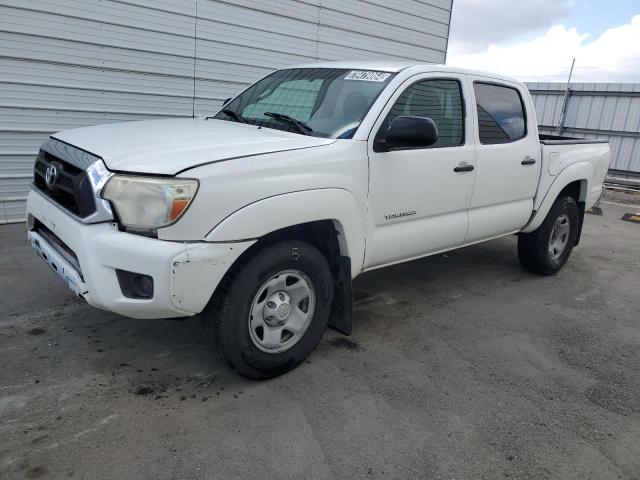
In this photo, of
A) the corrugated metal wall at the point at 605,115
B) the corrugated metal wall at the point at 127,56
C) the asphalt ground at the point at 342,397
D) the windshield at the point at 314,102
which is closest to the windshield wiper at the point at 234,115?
the windshield at the point at 314,102

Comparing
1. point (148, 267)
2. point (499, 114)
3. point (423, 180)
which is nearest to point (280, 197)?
point (148, 267)

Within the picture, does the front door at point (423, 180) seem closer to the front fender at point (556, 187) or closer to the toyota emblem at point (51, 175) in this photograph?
the front fender at point (556, 187)

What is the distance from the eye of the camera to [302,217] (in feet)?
9.46

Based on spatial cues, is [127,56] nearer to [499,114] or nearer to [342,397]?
[499,114]

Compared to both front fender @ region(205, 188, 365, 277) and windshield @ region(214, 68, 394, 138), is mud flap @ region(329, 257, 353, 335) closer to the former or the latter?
front fender @ region(205, 188, 365, 277)

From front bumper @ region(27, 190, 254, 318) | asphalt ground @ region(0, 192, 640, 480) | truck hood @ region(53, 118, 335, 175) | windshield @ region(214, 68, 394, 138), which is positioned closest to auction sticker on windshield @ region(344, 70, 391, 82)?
windshield @ region(214, 68, 394, 138)

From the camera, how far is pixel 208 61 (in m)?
7.19

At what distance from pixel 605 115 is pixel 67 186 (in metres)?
14.1

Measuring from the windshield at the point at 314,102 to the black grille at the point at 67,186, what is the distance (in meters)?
1.29

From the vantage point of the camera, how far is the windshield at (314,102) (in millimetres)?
3359

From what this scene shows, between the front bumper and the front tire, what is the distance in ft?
0.52

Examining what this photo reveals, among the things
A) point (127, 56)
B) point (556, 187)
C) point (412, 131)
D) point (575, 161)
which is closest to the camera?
point (412, 131)

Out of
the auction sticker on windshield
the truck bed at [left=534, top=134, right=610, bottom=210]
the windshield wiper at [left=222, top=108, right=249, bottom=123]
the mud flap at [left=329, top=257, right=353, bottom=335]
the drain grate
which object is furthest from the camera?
the drain grate

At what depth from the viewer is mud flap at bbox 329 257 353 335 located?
3.26m
